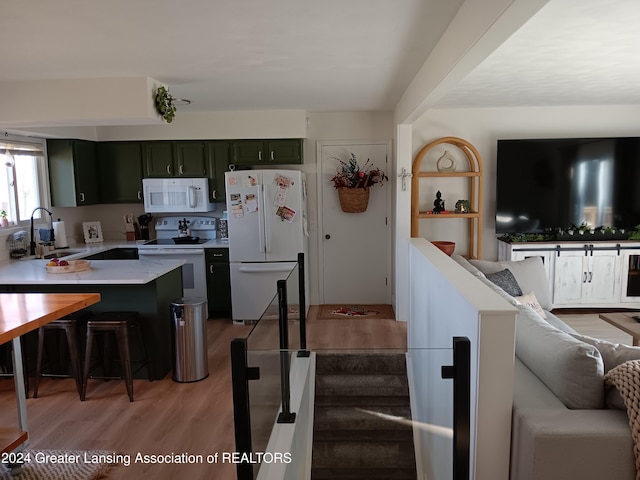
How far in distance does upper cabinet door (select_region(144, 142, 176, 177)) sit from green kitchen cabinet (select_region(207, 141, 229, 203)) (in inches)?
17.7

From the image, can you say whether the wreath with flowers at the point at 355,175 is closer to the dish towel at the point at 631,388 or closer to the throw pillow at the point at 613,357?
the throw pillow at the point at 613,357

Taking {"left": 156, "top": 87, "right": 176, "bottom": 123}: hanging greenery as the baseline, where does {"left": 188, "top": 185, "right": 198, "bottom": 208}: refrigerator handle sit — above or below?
below

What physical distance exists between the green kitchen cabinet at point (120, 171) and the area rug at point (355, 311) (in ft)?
8.55

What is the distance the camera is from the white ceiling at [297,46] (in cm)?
232

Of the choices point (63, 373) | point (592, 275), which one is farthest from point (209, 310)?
point (592, 275)

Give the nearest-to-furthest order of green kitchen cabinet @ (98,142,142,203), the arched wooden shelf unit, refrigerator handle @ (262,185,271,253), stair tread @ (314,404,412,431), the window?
stair tread @ (314,404,412,431)
the window
refrigerator handle @ (262,185,271,253)
the arched wooden shelf unit
green kitchen cabinet @ (98,142,142,203)

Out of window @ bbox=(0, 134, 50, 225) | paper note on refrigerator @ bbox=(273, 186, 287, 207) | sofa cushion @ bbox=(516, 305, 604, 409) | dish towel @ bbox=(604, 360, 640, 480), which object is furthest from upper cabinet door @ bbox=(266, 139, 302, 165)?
dish towel @ bbox=(604, 360, 640, 480)

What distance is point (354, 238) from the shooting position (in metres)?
6.14

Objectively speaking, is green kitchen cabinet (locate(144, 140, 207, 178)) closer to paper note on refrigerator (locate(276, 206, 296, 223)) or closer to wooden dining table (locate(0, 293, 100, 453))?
paper note on refrigerator (locate(276, 206, 296, 223))

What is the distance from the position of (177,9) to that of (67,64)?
4.85 feet

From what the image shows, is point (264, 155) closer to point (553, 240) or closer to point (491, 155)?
point (491, 155)

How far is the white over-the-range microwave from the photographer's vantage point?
19.1 feet

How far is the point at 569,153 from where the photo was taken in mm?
5684

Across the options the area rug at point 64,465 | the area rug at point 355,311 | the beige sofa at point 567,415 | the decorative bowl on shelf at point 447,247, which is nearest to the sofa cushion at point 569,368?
the beige sofa at point 567,415
